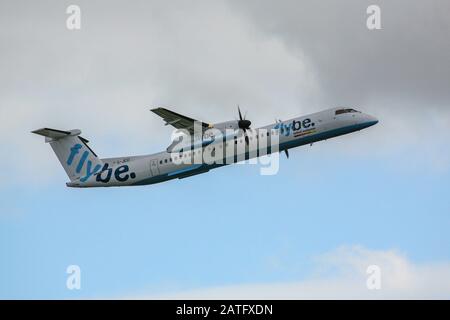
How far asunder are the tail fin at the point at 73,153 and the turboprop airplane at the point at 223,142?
5.34 feet

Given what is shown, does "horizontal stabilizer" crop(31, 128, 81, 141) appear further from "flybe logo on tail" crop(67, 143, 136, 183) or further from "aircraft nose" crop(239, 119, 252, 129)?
"aircraft nose" crop(239, 119, 252, 129)

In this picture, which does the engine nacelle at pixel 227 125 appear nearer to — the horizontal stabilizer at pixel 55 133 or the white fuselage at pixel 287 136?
the white fuselage at pixel 287 136

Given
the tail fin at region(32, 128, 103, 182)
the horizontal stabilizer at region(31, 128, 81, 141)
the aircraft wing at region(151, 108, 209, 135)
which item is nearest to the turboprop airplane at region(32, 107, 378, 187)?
the aircraft wing at region(151, 108, 209, 135)

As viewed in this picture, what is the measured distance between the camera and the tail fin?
4941 centimetres

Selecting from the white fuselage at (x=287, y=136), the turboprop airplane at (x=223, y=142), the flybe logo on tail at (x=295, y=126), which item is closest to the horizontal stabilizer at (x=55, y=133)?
the turboprop airplane at (x=223, y=142)

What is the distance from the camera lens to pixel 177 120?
45.4 metres

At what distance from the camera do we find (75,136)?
50.4 metres

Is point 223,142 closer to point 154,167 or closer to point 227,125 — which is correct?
point 227,125

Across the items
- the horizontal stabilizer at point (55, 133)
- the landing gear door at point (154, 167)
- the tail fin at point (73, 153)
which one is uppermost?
the horizontal stabilizer at point (55, 133)

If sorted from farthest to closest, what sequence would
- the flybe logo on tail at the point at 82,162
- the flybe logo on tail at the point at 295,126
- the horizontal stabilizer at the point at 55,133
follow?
the horizontal stabilizer at the point at 55,133, the flybe logo on tail at the point at 82,162, the flybe logo on tail at the point at 295,126

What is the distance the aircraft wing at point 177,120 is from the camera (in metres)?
44.6
